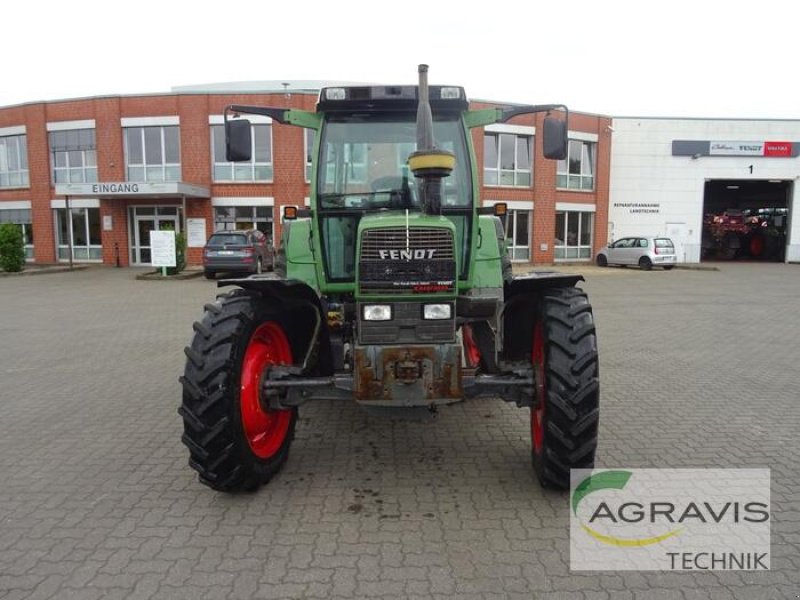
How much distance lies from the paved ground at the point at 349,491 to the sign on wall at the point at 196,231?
17.3 m

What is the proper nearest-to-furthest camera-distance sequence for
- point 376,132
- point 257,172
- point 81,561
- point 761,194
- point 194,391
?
point 81,561, point 194,391, point 376,132, point 257,172, point 761,194

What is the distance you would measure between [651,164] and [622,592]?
101 feet

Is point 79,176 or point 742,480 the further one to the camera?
point 79,176

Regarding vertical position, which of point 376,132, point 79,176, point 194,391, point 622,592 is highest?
point 79,176

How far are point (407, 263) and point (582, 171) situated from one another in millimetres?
27690

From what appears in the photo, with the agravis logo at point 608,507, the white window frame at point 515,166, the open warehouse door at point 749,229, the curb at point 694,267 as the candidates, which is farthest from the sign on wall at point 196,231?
the open warehouse door at point 749,229

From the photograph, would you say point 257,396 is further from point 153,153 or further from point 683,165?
point 683,165

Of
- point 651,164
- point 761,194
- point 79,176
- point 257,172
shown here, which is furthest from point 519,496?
point 761,194

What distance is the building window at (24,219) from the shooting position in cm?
2662

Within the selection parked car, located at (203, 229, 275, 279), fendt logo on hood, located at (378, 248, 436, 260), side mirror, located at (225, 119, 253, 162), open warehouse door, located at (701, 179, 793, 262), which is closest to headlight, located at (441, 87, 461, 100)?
fendt logo on hood, located at (378, 248, 436, 260)

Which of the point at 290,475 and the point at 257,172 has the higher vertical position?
the point at 257,172

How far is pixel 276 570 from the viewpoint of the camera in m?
2.97

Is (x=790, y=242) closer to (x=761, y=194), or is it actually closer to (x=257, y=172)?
(x=761, y=194)

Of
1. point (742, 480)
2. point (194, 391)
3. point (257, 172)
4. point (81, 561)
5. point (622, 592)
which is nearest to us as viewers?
point (622, 592)
